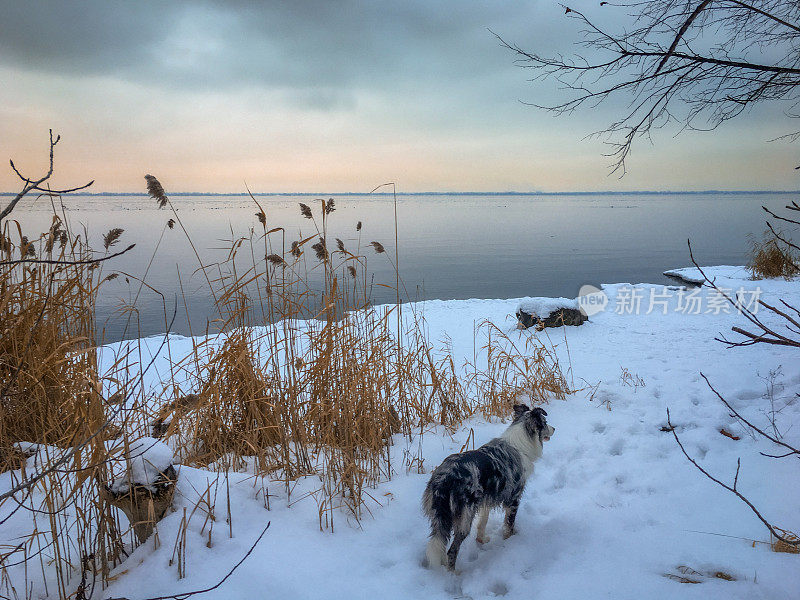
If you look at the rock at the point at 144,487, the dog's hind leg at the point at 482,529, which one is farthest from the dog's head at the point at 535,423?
the rock at the point at 144,487

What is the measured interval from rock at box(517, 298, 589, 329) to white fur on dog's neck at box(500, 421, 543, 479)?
521 cm

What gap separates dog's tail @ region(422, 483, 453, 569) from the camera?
240cm

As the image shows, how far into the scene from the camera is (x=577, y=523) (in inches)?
110

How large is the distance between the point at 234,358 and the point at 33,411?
1206 mm

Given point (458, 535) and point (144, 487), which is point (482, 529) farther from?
point (144, 487)

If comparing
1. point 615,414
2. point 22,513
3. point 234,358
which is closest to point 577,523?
point 615,414

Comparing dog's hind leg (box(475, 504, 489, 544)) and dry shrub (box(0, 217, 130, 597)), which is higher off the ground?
dry shrub (box(0, 217, 130, 597))

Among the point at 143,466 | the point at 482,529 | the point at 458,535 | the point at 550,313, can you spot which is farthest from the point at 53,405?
the point at 550,313

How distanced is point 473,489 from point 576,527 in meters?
0.79

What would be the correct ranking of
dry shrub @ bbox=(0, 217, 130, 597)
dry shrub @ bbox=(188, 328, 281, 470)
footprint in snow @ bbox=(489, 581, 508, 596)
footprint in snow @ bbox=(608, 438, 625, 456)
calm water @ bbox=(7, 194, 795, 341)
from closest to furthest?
1. dry shrub @ bbox=(0, 217, 130, 597)
2. footprint in snow @ bbox=(489, 581, 508, 596)
3. dry shrub @ bbox=(188, 328, 281, 470)
4. footprint in snow @ bbox=(608, 438, 625, 456)
5. calm water @ bbox=(7, 194, 795, 341)

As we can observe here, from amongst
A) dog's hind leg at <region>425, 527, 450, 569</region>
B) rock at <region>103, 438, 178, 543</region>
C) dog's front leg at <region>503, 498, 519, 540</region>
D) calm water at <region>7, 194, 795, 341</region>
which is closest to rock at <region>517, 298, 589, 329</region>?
calm water at <region>7, 194, 795, 341</region>

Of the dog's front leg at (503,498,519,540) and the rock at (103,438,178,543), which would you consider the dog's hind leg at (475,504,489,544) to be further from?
the rock at (103,438,178,543)

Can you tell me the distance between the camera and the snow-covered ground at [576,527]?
2170 mm

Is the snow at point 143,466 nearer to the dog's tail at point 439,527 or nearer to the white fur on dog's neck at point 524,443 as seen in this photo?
the dog's tail at point 439,527
